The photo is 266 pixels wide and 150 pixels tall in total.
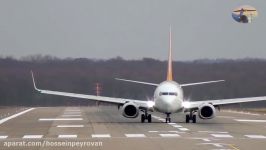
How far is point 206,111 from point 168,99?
118 inches

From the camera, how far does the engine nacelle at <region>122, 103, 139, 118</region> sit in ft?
150

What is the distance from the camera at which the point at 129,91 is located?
85375mm

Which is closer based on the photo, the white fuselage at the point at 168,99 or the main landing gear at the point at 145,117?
the white fuselage at the point at 168,99

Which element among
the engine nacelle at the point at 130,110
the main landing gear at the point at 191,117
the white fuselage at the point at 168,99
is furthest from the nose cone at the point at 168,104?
the engine nacelle at the point at 130,110

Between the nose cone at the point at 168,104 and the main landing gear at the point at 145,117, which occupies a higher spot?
the nose cone at the point at 168,104

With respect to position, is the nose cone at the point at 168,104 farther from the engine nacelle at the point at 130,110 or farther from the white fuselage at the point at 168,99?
the engine nacelle at the point at 130,110

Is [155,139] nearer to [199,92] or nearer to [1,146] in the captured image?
[1,146]

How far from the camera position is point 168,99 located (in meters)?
44.1

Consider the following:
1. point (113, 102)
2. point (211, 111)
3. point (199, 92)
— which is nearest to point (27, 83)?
point (199, 92)

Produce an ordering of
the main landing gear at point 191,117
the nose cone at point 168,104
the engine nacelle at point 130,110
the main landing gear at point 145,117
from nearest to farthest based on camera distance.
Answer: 1. the nose cone at point 168,104
2. the engine nacelle at point 130,110
3. the main landing gear at point 191,117
4. the main landing gear at point 145,117

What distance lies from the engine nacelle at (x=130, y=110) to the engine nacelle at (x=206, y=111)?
162 inches

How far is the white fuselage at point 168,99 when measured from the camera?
44.2m


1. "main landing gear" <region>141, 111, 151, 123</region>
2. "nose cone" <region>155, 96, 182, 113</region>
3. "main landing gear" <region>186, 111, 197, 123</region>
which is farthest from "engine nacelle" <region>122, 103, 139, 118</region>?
"main landing gear" <region>186, 111, 197, 123</region>

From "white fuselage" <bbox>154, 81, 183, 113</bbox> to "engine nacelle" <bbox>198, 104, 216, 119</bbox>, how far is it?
1.37 m
